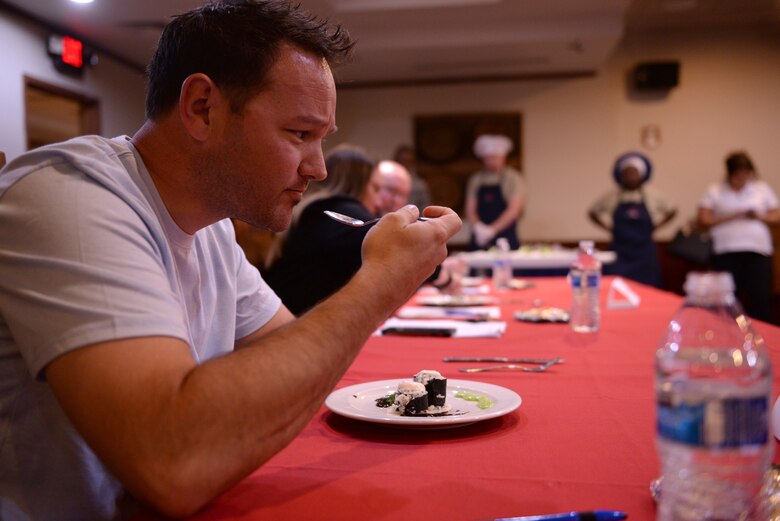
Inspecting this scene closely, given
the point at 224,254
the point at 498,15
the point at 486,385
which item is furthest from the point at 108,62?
the point at 486,385

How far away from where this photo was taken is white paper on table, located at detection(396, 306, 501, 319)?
2.18 m

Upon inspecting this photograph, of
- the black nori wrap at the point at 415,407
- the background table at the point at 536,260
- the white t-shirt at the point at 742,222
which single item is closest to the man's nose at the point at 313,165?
the black nori wrap at the point at 415,407

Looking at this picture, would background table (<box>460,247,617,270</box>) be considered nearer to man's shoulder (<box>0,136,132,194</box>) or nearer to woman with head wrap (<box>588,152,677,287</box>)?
woman with head wrap (<box>588,152,677,287</box>)

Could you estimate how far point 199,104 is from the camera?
94 cm

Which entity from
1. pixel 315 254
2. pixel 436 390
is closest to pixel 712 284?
pixel 436 390

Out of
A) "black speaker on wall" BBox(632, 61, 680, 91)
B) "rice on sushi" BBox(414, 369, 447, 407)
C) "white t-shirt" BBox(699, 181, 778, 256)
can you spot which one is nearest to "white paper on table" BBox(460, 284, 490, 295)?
"rice on sushi" BBox(414, 369, 447, 407)

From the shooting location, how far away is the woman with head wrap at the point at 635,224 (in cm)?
530

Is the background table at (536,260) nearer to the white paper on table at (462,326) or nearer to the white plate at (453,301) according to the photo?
the white plate at (453,301)

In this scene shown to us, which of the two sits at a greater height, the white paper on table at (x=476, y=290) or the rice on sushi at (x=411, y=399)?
the rice on sushi at (x=411, y=399)

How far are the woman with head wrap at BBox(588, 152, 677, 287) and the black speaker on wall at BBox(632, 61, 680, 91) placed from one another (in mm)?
1721

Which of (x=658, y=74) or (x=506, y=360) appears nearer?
(x=506, y=360)

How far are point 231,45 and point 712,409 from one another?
2.45 ft

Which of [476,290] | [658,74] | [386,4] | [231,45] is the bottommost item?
[476,290]

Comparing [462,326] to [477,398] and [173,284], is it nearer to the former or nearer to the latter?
[477,398]
